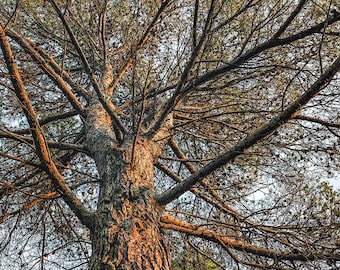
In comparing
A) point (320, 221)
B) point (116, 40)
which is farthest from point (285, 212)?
point (116, 40)

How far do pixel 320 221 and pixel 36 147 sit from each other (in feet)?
7.35

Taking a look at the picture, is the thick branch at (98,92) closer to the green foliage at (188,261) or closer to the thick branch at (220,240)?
the thick branch at (220,240)

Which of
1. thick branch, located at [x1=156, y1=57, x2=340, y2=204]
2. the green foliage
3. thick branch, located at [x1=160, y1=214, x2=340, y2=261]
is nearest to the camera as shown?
thick branch, located at [x1=156, y1=57, x2=340, y2=204]

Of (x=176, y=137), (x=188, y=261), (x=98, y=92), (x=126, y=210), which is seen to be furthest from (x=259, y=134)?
(x=176, y=137)

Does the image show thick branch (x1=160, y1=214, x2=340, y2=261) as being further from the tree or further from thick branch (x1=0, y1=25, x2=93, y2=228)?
thick branch (x1=0, y1=25, x2=93, y2=228)

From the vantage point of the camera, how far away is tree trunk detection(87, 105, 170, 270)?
7.42 feet

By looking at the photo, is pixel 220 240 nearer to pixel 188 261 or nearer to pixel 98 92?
pixel 188 261

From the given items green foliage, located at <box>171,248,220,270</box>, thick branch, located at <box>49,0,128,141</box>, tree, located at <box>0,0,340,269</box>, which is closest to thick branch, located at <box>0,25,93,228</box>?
tree, located at <box>0,0,340,269</box>

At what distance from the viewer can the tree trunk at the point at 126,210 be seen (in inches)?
89.0

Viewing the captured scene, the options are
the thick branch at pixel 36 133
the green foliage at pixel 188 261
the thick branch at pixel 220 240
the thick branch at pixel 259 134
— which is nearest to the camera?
the thick branch at pixel 259 134

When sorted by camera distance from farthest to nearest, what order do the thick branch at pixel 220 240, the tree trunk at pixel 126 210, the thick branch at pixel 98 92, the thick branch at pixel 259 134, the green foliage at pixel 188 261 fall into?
the green foliage at pixel 188 261 → the thick branch at pixel 98 92 → the thick branch at pixel 220 240 → the tree trunk at pixel 126 210 → the thick branch at pixel 259 134

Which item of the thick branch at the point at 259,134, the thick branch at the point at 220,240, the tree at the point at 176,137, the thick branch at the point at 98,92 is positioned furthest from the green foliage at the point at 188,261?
the thick branch at the point at 98,92

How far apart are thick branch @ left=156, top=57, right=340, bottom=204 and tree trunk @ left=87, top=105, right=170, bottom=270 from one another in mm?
214

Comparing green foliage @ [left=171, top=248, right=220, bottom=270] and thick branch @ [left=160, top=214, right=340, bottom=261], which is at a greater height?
green foliage @ [left=171, top=248, right=220, bottom=270]
